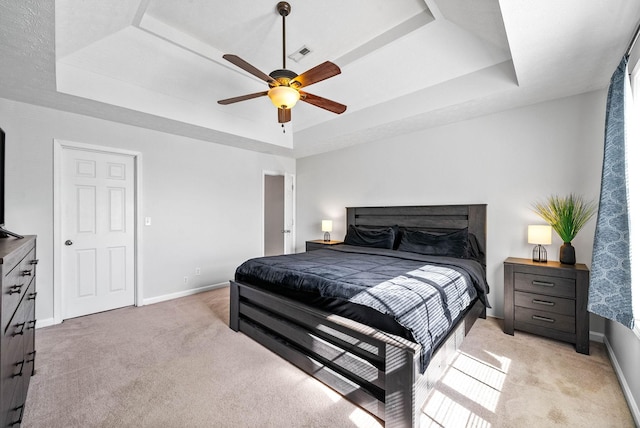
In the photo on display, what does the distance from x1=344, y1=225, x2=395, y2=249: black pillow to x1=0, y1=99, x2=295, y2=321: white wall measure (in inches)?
72.0

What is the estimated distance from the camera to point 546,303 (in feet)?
8.84

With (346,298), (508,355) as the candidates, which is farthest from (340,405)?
(508,355)

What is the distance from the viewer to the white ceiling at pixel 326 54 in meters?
1.98

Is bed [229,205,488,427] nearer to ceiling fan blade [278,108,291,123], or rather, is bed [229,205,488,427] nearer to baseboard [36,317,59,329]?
ceiling fan blade [278,108,291,123]

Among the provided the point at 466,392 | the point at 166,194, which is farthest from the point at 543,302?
the point at 166,194

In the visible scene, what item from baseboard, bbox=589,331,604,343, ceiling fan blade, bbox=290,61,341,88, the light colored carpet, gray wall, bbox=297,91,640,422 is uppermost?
ceiling fan blade, bbox=290,61,341,88

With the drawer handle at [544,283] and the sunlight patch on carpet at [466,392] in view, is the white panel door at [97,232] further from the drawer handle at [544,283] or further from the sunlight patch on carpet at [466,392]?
the drawer handle at [544,283]

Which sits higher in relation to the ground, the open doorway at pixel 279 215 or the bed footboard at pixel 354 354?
the open doorway at pixel 279 215

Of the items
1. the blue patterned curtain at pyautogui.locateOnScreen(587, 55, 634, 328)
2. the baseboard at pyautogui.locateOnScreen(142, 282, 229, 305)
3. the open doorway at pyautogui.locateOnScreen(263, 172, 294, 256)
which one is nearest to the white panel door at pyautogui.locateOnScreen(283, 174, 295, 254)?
the open doorway at pyautogui.locateOnScreen(263, 172, 294, 256)

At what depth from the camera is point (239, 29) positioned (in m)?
2.83

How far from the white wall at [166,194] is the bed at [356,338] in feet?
5.58

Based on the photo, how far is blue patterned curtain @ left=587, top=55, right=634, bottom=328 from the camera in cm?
183

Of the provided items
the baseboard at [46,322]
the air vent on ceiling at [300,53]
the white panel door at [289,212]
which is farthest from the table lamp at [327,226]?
the baseboard at [46,322]

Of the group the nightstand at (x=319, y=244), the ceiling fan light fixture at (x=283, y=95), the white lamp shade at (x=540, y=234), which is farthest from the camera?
the nightstand at (x=319, y=244)
